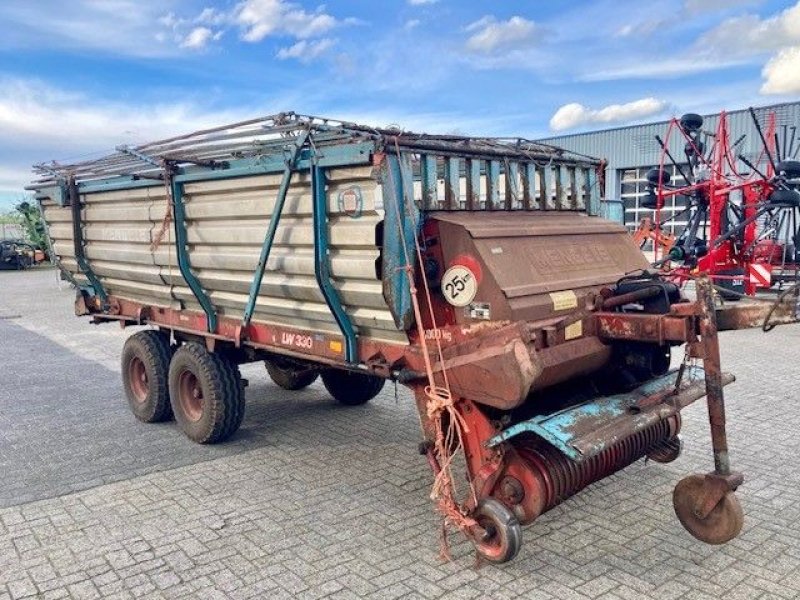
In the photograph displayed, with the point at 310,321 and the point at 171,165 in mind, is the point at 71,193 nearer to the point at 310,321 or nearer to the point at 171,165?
the point at 171,165

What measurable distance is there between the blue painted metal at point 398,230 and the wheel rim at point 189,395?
275cm

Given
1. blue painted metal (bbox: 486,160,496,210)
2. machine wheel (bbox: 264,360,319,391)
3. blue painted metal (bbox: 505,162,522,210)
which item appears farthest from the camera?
machine wheel (bbox: 264,360,319,391)

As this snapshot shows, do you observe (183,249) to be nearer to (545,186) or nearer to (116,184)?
(116,184)

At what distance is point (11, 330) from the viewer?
41.3 ft

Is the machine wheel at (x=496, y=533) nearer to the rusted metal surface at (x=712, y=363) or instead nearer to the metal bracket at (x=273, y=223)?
the rusted metal surface at (x=712, y=363)

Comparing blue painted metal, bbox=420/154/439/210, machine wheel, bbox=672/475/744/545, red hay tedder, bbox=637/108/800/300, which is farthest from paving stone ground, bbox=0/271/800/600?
red hay tedder, bbox=637/108/800/300

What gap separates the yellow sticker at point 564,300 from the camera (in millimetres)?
3979

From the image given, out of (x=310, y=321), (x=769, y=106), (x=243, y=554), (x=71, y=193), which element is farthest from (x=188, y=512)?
(x=769, y=106)

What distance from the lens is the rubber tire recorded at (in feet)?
21.8

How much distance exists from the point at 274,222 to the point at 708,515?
296 cm

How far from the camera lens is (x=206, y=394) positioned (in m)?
5.61

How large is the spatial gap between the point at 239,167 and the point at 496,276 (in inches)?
79.8

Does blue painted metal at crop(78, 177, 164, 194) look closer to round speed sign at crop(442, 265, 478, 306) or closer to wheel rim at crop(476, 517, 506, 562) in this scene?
round speed sign at crop(442, 265, 478, 306)

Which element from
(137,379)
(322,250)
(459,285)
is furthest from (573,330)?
(137,379)
